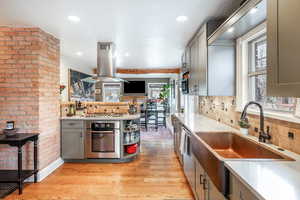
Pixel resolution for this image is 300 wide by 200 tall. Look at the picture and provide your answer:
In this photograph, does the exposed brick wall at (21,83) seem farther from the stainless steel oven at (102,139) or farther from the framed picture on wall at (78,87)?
the framed picture on wall at (78,87)

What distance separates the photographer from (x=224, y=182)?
1.21 metres

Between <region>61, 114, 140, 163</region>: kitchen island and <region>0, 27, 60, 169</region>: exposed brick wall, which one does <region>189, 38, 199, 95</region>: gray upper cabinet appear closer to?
<region>61, 114, 140, 163</region>: kitchen island

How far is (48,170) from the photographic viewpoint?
10.0ft

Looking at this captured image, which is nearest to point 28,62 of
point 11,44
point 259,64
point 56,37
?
point 11,44

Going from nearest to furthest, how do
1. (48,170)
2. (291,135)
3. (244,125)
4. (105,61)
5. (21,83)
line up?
(291,135), (244,125), (21,83), (48,170), (105,61)

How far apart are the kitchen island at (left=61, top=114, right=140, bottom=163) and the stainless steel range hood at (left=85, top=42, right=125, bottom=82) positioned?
93 centimetres

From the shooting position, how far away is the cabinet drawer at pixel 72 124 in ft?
11.5

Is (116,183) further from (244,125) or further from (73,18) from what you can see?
(73,18)

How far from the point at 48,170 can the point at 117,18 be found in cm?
276

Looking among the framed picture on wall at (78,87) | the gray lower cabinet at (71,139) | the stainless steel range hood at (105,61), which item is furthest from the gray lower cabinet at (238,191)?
the framed picture on wall at (78,87)

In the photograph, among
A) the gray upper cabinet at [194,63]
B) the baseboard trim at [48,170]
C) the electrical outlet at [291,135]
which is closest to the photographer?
the electrical outlet at [291,135]

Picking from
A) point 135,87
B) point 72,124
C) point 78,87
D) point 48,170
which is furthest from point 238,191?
point 135,87

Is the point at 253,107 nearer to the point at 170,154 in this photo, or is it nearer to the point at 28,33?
the point at 170,154

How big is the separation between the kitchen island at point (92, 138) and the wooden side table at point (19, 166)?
77cm
